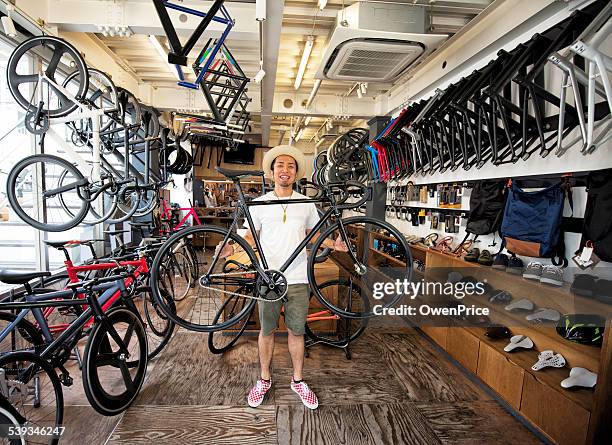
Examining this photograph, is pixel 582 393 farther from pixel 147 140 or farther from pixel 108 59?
pixel 108 59

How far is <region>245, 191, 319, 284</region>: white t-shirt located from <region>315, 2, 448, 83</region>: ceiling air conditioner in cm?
176

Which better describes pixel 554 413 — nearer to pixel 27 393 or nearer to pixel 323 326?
pixel 323 326

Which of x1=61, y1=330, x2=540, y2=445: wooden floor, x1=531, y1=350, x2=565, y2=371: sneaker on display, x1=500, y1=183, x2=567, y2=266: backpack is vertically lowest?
x1=61, y1=330, x2=540, y2=445: wooden floor

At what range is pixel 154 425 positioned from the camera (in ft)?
7.48

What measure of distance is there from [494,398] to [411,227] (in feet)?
9.28

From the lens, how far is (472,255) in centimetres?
329

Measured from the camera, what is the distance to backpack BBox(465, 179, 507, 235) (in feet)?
9.94

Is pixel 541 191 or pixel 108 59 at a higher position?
pixel 108 59

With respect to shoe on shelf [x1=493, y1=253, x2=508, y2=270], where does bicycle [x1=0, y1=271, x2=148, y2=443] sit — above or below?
below

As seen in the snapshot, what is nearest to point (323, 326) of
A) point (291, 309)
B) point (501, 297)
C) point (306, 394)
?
point (306, 394)

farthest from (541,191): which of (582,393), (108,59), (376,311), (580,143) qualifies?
(108,59)

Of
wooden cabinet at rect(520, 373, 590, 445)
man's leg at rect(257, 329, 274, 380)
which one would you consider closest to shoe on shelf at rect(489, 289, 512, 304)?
wooden cabinet at rect(520, 373, 590, 445)

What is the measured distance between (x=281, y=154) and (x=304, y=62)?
9.09ft

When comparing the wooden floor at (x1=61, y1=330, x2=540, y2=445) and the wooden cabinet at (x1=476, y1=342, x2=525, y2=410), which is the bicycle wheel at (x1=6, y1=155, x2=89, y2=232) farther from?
the wooden cabinet at (x1=476, y1=342, x2=525, y2=410)
